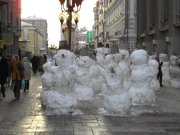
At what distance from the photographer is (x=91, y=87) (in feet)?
57.0

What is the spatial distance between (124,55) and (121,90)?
3.70 metres

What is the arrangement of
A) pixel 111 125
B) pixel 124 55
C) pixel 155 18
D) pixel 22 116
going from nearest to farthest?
pixel 111 125 < pixel 22 116 < pixel 124 55 < pixel 155 18

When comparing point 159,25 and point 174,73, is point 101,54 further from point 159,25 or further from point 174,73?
point 159,25

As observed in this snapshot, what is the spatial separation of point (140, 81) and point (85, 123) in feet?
15.6

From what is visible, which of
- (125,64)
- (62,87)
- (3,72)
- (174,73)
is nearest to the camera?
(62,87)

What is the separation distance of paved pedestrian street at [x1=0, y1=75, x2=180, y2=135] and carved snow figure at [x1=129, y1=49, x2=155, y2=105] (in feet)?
1.66

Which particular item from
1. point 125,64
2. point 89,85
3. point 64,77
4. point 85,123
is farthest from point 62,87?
point 125,64

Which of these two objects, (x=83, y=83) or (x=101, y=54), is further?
(x=101, y=54)

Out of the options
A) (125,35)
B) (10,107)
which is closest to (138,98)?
(10,107)

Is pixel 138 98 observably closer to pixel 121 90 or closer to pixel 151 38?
pixel 121 90

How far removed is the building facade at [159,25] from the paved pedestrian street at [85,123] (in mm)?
22420

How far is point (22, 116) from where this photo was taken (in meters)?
14.4

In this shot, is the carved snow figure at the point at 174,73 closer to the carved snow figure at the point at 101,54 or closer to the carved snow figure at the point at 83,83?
the carved snow figure at the point at 101,54

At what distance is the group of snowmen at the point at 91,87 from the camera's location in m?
14.8
